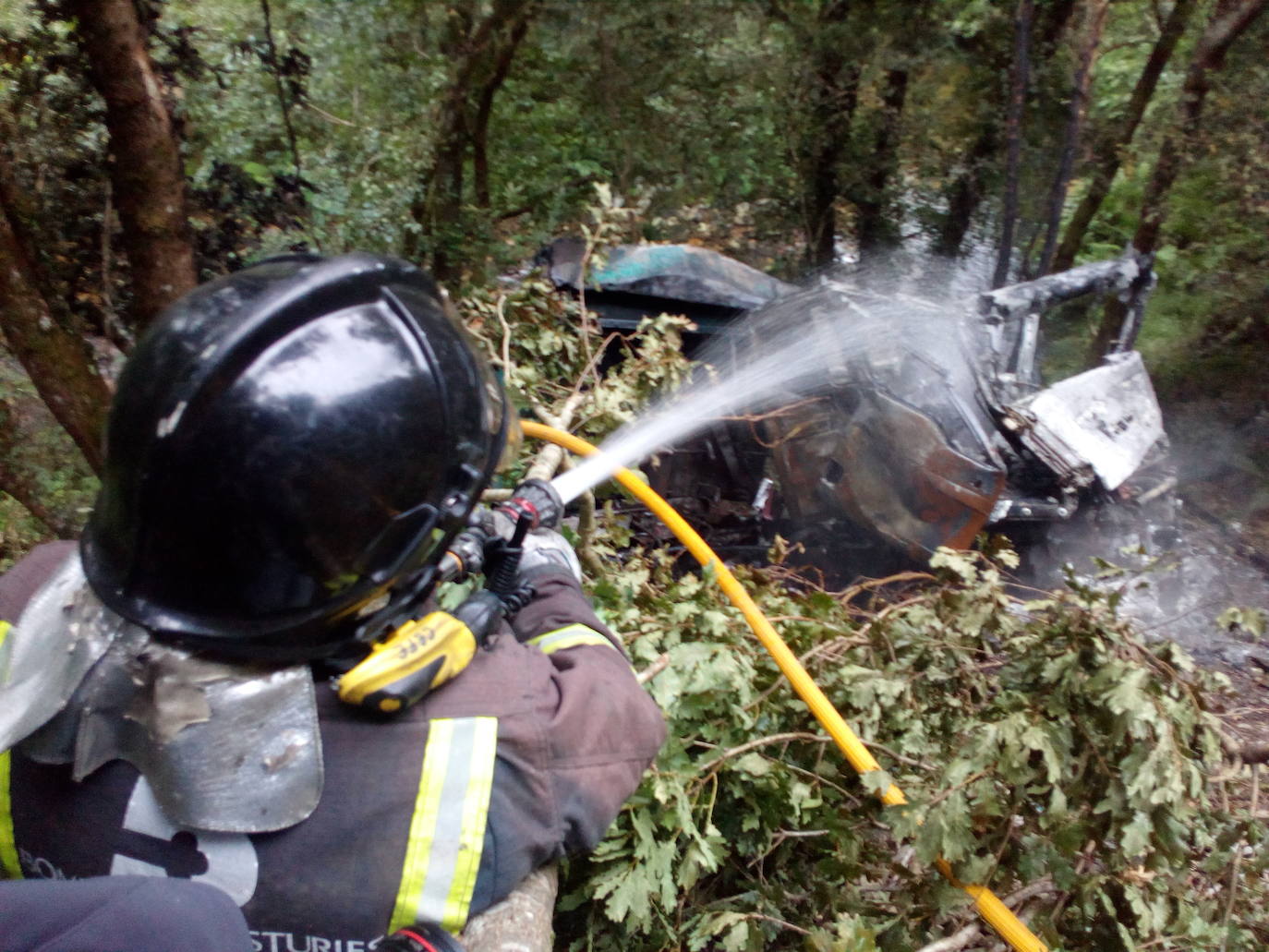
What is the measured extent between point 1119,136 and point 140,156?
8.89 metres

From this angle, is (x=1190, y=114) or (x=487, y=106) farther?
(x=487, y=106)

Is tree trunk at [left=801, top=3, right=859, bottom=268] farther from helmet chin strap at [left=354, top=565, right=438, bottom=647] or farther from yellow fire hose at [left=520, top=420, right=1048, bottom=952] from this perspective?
helmet chin strap at [left=354, top=565, right=438, bottom=647]

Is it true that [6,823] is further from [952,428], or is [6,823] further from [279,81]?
[279,81]

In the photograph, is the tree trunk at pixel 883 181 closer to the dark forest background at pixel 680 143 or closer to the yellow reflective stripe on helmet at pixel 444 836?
the dark forest background at pixel 680 143

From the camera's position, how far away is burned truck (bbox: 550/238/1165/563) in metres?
5.06

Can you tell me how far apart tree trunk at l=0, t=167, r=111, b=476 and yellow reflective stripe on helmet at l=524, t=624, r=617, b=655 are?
8.87 feet

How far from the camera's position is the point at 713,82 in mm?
9219

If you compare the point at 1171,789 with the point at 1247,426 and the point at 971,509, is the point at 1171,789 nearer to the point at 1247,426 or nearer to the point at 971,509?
the point at 971,509

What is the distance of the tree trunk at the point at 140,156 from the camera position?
11.3 ft

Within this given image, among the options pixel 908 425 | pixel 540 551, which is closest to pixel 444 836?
pixel 540 551

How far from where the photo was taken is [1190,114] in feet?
24.9

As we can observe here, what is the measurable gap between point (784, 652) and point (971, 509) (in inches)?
121

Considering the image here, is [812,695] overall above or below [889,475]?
above

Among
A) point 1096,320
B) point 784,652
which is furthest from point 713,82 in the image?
point 784,652
